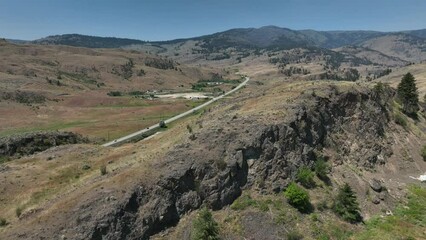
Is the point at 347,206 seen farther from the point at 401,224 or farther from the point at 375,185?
the point at 375,185

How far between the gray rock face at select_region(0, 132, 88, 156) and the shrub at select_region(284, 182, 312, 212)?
51.4 metres

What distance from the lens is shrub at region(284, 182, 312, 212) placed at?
48125mm

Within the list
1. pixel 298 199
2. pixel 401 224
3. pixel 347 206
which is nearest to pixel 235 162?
pixel 298 199

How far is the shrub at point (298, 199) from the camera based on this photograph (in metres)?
48.1

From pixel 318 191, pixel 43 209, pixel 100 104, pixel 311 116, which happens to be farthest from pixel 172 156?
pixel 100 104

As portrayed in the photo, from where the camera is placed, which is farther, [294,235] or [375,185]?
[375,185]

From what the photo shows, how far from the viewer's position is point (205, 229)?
39781 millimetres

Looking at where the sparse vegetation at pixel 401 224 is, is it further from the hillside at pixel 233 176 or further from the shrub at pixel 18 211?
the shrub at pixel 18 211

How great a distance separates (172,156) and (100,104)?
435 ft

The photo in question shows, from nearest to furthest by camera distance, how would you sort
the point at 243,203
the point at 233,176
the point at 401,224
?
the point at 243,203 < the point at 401,224 < the point at 233,176

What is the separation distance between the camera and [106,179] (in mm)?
46250

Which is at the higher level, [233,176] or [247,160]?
[247,160]

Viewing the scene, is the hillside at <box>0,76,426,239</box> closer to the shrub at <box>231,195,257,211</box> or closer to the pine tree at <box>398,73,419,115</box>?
the shrub at <box>231,195,257,211</box>

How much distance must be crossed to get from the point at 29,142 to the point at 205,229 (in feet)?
170
